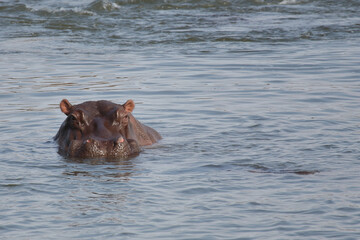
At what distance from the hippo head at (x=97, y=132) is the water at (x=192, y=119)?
199 millimetres

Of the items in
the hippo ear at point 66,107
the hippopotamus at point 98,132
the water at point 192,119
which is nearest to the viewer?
the water at point 192,119

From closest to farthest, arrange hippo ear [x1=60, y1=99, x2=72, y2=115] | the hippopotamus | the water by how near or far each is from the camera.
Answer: the water → the hippopotamus → hippo ear [x1=60, y1=99, x2=72, y2=115]

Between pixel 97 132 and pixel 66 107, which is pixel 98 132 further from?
pixel 66 107

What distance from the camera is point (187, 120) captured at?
36.6 feet

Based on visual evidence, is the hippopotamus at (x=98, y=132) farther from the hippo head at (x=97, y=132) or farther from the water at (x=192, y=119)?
the water at (x=192, y=119)

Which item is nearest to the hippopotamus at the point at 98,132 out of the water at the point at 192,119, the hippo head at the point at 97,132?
the hippo head at the point at 97,132

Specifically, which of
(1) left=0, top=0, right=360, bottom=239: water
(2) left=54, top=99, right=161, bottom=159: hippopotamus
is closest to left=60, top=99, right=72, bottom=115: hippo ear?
(2) left=54, top=99, right=161, bottom=159: hippopotamus

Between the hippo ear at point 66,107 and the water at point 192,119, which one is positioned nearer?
the water at point 192,119

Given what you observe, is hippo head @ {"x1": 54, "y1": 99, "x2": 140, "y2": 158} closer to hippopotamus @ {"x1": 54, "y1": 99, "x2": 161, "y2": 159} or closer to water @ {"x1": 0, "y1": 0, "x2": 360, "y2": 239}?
hippopotamus @ {"x1": 54, "y1": 99, "x2": 161, "y2": 159}

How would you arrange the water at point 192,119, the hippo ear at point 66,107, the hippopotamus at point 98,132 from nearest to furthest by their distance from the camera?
the water at point 192,119 → the hippopotamus at point 98,132 → the hippo ear at point 66,107

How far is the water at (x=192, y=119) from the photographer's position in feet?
20.6

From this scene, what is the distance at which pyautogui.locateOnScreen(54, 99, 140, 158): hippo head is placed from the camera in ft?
27.7

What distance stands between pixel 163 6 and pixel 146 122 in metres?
13.9

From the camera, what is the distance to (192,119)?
1121 centimetres
